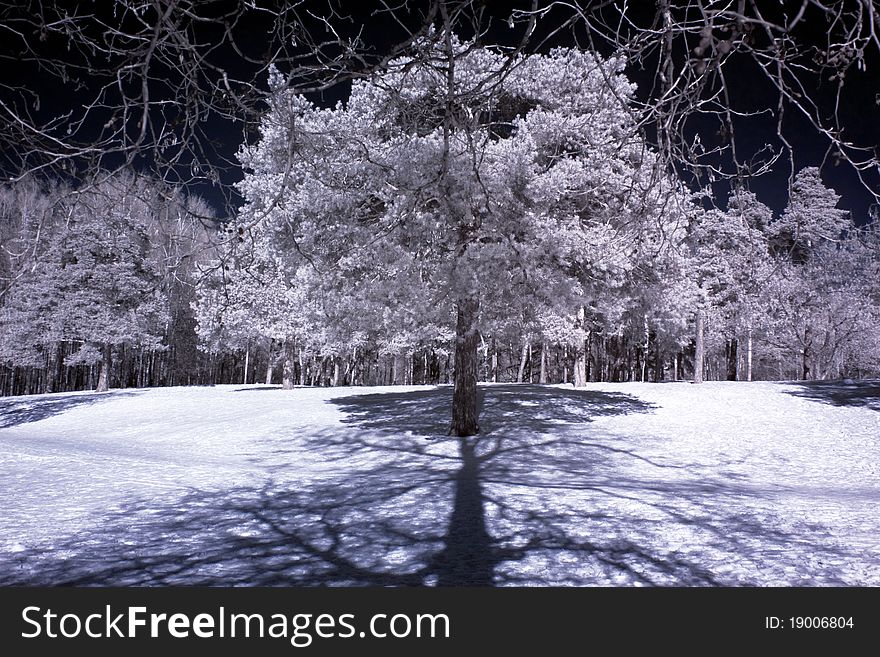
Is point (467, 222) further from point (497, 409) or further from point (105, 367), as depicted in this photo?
point (105, 367)

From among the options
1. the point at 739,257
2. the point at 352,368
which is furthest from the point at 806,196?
the point at 352,368

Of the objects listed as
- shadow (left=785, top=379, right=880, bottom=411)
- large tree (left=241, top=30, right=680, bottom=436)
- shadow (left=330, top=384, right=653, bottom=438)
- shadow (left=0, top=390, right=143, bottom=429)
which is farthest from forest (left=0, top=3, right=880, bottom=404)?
shadow (left=785, top=379, right=880, bottom=411)

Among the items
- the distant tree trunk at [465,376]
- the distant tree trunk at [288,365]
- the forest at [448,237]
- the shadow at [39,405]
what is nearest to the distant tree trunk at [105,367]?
the forest at [448,237]

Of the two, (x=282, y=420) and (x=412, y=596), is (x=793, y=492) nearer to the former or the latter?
(x=412, y=596)

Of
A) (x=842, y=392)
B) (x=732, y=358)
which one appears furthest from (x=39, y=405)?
(x=732, y=358)

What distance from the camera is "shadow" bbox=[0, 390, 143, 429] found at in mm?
23105

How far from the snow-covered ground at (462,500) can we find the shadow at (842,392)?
152 centimetres

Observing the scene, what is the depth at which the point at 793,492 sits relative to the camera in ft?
27.5

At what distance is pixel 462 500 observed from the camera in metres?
7.18

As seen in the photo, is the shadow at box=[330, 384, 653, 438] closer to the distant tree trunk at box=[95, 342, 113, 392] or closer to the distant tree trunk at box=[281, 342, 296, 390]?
the distant tree trunk at box=[281, 342, 296, 390]

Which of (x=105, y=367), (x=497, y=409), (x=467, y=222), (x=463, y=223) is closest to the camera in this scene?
(x=467, y=222)

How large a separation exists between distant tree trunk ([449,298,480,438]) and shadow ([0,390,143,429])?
18346 millimetres

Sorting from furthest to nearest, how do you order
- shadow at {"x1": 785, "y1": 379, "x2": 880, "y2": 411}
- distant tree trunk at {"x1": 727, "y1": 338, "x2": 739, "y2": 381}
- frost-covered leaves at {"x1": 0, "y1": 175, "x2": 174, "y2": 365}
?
distant tree trunk at {"x1": 727, "y1": 338, "x2": 739, "y2": 381}, frost-covered leaves at {"x1": 0, "y1": 175, "x2": 174, "y2": 365}, shadow at {"x1": 785, "y1": 379, "x2": 880, "y2": 411}

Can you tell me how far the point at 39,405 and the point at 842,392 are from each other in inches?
1295
